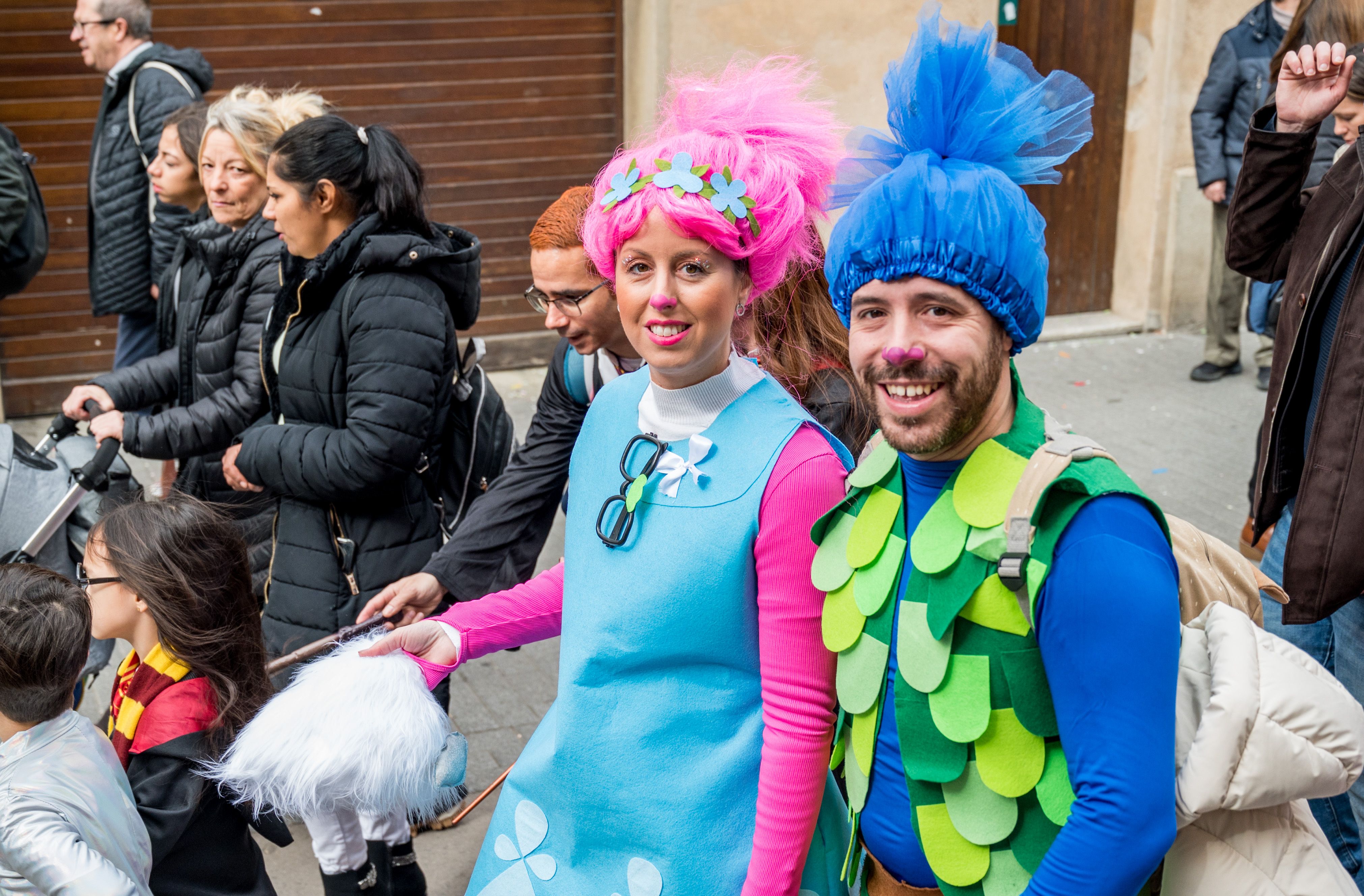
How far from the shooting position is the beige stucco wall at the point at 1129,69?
807 cm

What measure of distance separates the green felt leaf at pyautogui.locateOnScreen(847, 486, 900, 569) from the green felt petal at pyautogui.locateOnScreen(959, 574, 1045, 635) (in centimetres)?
20

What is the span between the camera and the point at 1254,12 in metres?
7.46

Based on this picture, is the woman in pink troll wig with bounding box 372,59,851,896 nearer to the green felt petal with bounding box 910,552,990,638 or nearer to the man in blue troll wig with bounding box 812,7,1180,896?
the man in blue troll wig with bounding box 812,7,1180,896

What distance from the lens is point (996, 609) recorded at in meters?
1.71

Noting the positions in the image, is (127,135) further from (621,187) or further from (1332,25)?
(1332,25)

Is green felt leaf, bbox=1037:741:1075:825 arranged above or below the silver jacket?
above

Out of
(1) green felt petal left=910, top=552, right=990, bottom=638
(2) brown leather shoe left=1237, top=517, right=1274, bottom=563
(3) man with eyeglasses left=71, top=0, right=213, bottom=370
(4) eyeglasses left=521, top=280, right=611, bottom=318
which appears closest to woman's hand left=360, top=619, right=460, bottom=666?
(4) eyeglasses left=521, top=280, right=611, bottom=318

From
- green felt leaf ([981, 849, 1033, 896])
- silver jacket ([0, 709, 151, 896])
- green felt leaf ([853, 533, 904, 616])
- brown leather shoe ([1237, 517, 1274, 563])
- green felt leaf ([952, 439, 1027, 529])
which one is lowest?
brown leather shoe ([1237, 517, 1274, 563])

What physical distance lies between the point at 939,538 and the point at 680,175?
2.47 ft

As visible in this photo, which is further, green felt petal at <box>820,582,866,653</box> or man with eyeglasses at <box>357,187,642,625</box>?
man with eyeglasses at <box>357,187,642,625</box>

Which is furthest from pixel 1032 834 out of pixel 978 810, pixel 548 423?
pixel 548 423

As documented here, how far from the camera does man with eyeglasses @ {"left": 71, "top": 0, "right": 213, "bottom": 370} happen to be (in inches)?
233

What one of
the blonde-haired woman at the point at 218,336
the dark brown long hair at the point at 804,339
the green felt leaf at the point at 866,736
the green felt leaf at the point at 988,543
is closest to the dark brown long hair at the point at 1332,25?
the dark brown long hair at the point at 804,339

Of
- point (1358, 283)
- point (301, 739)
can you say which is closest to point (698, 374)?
point (301, 739)
